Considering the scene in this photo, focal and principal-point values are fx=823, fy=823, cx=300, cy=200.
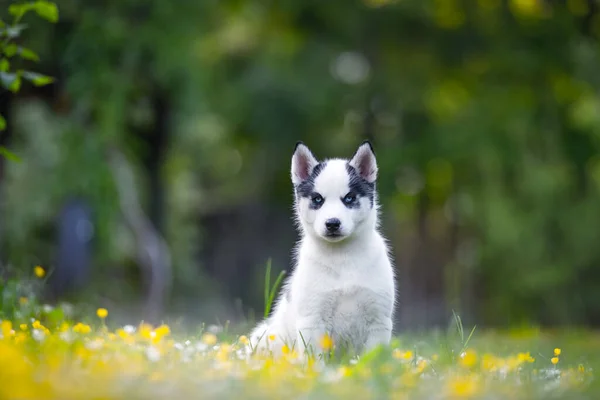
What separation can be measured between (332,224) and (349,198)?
356 mm

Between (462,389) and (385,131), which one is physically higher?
(385,131)

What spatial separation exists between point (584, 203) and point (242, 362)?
13745mm

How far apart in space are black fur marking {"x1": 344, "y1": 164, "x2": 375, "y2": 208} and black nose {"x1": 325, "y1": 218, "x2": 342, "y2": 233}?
28cm

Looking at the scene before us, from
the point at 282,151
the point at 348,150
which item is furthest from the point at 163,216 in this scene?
the point at 348,150

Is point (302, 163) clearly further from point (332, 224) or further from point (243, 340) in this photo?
point (243, 340)

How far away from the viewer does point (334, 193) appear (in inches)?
238

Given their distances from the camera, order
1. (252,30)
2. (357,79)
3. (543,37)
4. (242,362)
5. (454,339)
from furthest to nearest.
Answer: (252,30) → (357,79) → (543,37) → (454,339) → (242,362)

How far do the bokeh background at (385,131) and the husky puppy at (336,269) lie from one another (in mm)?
8680

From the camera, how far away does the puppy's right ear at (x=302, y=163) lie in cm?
636

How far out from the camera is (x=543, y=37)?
55.4 ft

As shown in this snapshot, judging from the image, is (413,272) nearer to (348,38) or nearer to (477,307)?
(477,307)

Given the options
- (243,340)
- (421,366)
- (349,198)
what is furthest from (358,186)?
(421,366)

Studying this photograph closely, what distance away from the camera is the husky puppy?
5703 millimetres

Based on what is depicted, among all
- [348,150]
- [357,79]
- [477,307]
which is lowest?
[477,307]
